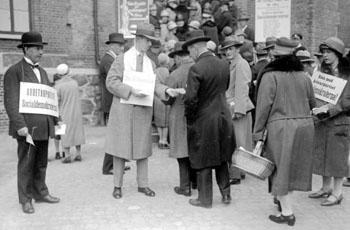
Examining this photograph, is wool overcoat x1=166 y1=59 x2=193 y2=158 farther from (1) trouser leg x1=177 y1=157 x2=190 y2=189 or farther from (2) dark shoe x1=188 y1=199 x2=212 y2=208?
(2) dark shoe x1=188 y1=199 x2=212 y2=208

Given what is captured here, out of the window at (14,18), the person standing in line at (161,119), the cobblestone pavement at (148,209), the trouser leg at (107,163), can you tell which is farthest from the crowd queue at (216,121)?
the window at (14,18)

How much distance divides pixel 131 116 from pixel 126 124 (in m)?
0.12

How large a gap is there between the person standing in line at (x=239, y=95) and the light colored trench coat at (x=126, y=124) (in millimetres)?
1178

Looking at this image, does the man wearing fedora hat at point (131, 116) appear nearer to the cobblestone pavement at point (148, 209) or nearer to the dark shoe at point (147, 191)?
the dark shoe at point (147, 191)

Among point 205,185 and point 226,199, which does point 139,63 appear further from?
point 226,199

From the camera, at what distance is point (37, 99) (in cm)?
523

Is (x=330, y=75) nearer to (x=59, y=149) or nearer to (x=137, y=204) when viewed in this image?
(x=137, y=204)

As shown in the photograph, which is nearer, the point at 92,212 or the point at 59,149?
the point at 92,212

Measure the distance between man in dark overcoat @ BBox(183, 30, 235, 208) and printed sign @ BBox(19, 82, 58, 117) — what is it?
1.68 meters

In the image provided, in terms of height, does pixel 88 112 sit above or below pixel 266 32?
below

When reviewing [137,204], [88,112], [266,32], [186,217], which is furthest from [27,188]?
[88,112]

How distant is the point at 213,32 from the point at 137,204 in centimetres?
756

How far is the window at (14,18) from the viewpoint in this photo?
439 inches

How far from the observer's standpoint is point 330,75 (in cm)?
547
